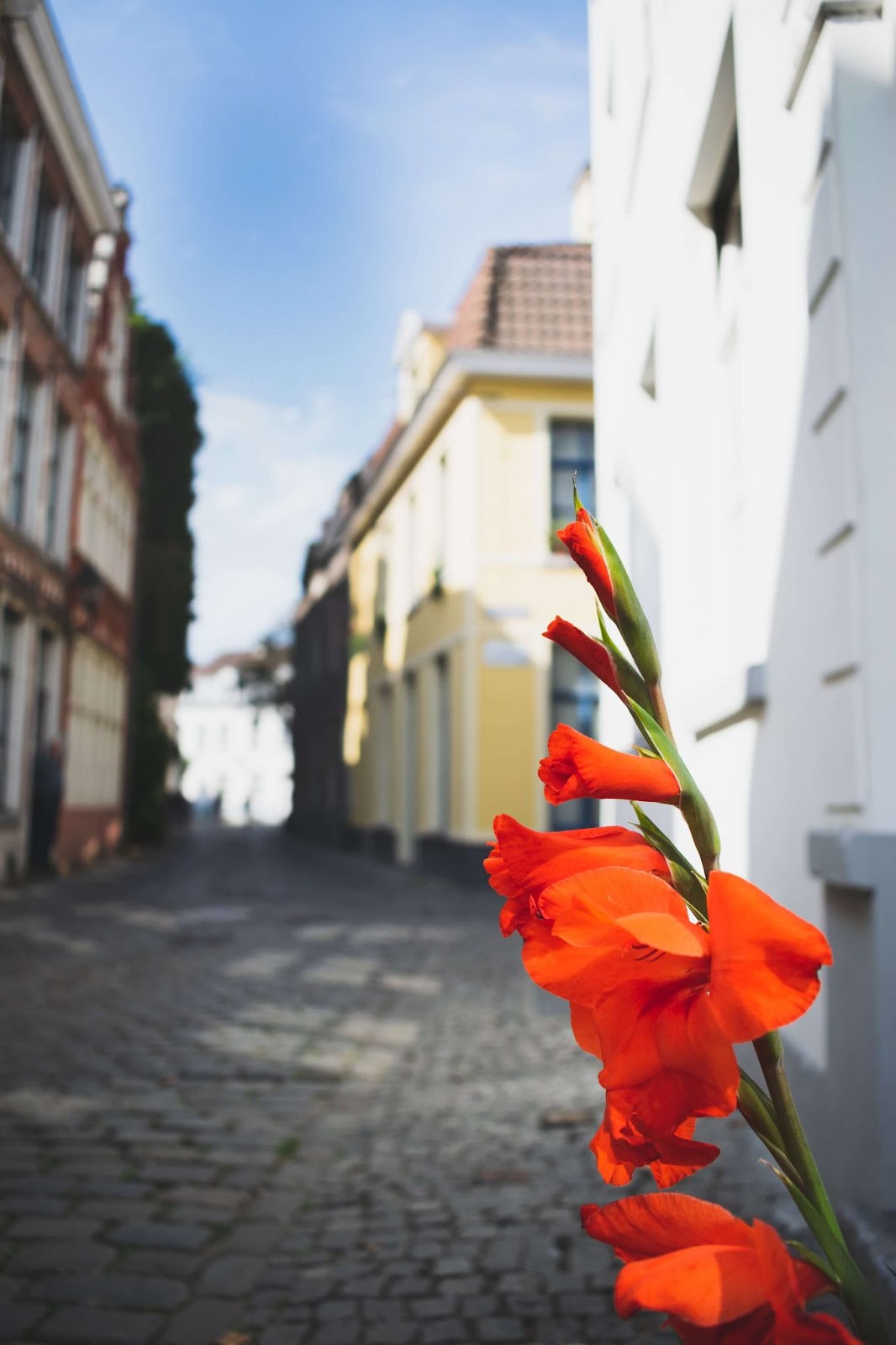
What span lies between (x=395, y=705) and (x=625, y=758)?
2009cm

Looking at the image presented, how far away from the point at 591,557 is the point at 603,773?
0.12 m

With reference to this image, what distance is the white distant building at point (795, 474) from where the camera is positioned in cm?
241

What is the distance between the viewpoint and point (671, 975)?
2.10 ft

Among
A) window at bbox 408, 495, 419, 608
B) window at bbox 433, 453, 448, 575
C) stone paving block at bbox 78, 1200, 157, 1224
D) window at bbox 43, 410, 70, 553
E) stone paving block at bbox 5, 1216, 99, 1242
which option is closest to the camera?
stone paving block at bbox 5, 1216, 99, 1242

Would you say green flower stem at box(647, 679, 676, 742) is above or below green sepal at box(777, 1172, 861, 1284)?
above

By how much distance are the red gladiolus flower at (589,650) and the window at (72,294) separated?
17515 mm

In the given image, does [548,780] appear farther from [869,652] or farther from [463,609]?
[463,609]

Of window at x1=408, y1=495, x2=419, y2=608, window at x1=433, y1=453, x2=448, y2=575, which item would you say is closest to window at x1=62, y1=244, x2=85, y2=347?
window at x1=433, y1=453, x2=448, y2=575

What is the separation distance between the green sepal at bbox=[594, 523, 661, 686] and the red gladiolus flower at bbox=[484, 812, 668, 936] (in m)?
0.11

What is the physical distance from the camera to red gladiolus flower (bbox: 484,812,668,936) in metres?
0.71

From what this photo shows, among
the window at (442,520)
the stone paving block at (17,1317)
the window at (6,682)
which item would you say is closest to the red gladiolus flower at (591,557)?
the stone paving block at (17,1317)

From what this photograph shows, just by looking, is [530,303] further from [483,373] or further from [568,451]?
[568,451]

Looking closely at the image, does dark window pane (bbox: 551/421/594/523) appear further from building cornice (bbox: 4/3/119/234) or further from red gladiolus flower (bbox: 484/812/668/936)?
red gladiolus flower (bbox: 484/812/668/936)


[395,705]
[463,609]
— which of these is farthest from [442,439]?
[395,705]
